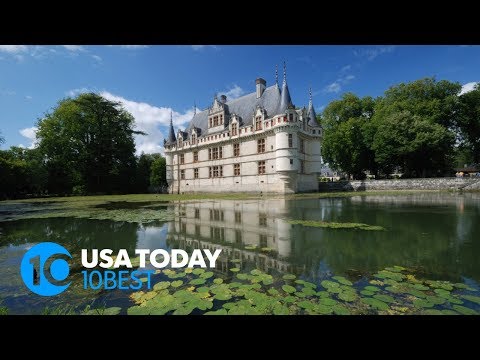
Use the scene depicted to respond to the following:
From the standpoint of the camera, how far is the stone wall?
28.0m

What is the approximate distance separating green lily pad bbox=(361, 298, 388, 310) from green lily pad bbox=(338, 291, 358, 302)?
0.13 metres

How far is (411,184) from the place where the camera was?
31.2m

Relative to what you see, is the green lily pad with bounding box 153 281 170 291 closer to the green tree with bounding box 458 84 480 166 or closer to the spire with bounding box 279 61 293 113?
the spire with bounding box 279 61 293 113

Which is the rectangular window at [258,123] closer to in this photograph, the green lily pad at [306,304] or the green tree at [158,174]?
the green lily pad at [306,304]

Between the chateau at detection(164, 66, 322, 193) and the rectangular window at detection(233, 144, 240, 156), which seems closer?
the chateau at detection(164, 66, 322, 193)

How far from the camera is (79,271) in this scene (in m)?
5.18

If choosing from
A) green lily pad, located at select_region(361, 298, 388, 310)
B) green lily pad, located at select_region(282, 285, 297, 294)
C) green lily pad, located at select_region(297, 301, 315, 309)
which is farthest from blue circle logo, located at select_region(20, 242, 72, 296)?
green lily pad, located at select_region(361, 298, 388, 310)

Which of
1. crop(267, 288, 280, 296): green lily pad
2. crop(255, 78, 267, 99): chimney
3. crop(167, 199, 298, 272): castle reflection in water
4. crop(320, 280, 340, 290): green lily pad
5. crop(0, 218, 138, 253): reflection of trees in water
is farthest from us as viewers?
crop(255, 78, 267, 99): chimney

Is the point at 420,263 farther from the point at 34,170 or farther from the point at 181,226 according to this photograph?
the point at 34,170

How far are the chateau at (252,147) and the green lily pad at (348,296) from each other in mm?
27951
